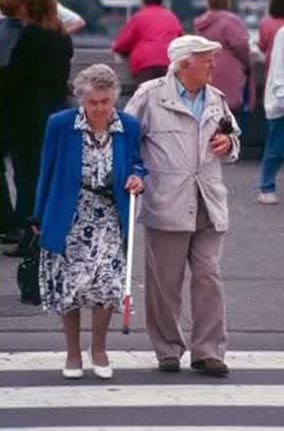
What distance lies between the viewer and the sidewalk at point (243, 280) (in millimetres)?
10984

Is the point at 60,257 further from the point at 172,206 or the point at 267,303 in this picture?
the point at 267,303

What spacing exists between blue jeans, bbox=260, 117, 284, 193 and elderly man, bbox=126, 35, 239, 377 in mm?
5747

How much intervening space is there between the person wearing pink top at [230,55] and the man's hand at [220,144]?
24.5ft

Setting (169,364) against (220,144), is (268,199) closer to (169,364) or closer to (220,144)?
(169,364)

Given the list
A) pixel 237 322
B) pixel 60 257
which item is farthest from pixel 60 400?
pixel 237 322

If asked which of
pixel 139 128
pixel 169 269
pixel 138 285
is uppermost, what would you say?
pixel 139 128

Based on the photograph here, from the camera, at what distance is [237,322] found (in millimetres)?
11102

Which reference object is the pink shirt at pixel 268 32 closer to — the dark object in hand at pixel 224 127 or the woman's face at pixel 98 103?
the dark object in hand at pixel 224 127

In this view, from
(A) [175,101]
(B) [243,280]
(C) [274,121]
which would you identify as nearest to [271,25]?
(C) [274,121]

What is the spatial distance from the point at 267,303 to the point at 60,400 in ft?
9.52

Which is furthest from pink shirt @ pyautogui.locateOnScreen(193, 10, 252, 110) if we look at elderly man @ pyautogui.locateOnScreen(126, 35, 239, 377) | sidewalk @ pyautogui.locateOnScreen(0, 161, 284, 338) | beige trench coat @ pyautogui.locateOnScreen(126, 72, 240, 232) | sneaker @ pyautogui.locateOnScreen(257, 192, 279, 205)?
beige trench coat @ pyautogui.locateOnScreen(126, 72, 240, 232)

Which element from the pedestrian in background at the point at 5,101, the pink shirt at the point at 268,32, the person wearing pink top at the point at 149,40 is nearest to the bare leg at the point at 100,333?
the pedestrian in background at the point at 5,101

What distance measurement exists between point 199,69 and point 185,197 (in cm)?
67

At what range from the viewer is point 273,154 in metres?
15.4
